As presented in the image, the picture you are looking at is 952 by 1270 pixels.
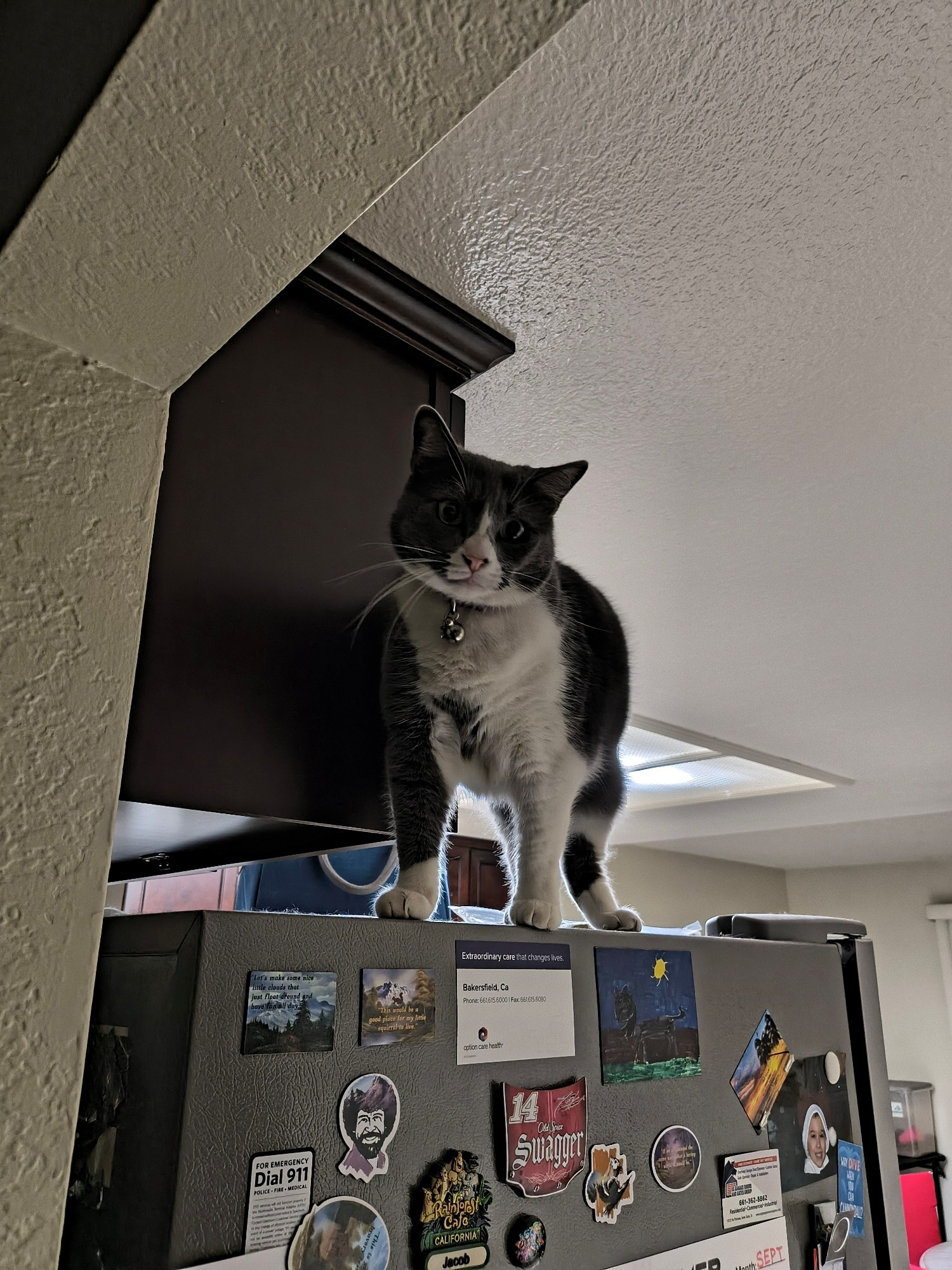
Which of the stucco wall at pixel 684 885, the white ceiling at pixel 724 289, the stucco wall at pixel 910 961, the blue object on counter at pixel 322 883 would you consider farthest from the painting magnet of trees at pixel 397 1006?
the stucco wall at pixel 910 961

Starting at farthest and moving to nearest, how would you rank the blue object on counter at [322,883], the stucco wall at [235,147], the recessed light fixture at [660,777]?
1. the recessed light fixture at [660,777]
2. the blue object on counter at [322,883]
3. the stucco wall at [235,147]

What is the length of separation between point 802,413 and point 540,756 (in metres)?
0.80

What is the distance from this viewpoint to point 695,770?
3.59 metres

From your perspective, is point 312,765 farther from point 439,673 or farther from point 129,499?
point 129,499

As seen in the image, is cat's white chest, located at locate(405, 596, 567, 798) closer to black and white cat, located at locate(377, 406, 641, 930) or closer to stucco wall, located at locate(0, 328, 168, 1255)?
black and white cat, located at locate(377, 406, 641, 930)

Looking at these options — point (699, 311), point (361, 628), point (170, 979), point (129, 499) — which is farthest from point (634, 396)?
point (170, 979)

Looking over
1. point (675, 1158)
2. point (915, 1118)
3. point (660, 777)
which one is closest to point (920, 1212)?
point (915, 1118)

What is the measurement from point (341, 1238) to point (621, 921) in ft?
1.35

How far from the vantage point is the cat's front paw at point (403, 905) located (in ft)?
2.11

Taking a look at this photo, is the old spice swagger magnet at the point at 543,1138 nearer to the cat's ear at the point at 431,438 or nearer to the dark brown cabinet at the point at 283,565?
the dark brown cabinet at the point at 283,565

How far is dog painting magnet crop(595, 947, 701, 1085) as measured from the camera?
26.0 inches

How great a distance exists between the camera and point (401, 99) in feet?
1.27

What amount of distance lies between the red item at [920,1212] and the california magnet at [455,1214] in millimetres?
5506

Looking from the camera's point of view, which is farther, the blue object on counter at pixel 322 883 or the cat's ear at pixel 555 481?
the blue object on counter at pixel 322 883
